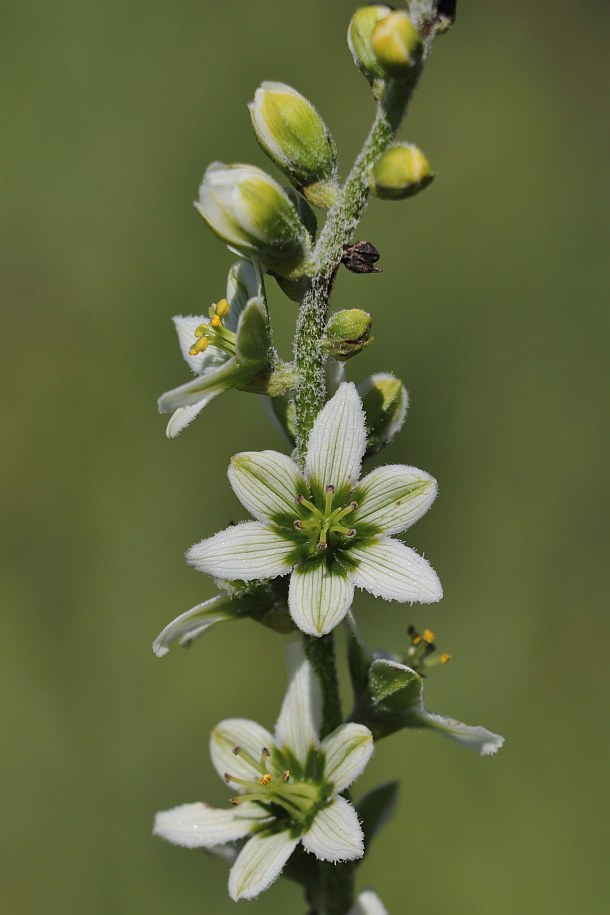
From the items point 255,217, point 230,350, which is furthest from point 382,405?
point 255,217

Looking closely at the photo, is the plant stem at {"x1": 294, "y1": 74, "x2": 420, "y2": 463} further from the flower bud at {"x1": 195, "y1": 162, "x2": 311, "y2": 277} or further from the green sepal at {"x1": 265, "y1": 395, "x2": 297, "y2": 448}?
the green sepal at {"x1": 265, "y1": 395, "x2": 297, "y2": 448}

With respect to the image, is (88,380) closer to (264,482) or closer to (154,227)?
(154,227)

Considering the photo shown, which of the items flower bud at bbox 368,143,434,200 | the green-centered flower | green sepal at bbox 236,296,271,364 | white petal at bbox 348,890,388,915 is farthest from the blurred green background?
flower bud at bbox 368,143,434,200

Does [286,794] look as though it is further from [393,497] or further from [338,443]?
[338,443]

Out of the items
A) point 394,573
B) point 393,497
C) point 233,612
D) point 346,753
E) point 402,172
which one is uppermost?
point 402,172

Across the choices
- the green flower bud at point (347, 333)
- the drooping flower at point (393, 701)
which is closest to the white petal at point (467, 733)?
the drooping flower at point (393, 701)

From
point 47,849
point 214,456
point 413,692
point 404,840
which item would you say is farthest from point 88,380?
point 413,692

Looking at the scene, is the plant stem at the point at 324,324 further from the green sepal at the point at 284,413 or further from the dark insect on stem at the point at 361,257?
the green sepal at the point at 284,413
